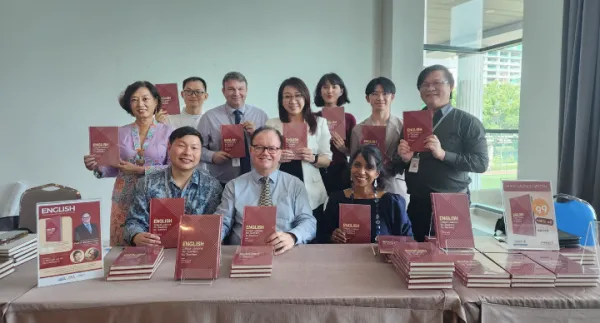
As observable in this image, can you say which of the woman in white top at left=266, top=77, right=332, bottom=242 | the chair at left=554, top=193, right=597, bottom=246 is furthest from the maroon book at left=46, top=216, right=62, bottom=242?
the chair at left=554, top=193, right=597, bottom=246

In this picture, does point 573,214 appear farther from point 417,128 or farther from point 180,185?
point 180,185

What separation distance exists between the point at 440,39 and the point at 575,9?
8.52 ft

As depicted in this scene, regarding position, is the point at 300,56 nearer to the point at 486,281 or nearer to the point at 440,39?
the point at 440,39

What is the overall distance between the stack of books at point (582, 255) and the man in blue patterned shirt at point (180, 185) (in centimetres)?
165

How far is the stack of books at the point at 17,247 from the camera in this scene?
1.61 meters

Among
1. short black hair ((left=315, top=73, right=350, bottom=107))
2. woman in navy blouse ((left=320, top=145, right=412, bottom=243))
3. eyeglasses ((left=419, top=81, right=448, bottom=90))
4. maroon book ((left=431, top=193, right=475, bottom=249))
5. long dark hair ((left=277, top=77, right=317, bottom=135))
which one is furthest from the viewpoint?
short black hair ((left=315, top=73, right=350, bottom=107))

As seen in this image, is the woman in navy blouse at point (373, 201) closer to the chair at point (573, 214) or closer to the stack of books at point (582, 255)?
the stack of books at point (582, 255)

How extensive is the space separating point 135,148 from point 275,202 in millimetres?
1031

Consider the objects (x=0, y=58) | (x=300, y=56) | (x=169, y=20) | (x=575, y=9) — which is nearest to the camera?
(x=575, y=9)

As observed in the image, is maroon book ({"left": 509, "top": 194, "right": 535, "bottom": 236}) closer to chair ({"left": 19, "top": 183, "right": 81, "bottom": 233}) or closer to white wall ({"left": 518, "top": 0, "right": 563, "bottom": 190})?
white wall ({"left": 518, "top": 0, "right": 563, "bottom": 190})

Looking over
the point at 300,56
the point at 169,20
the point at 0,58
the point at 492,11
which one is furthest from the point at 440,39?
the point at 0,58

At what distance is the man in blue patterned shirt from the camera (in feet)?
6.81

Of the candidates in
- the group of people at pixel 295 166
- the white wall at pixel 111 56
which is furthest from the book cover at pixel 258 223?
the white wall at pixel 111 56

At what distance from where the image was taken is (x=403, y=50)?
4867 millimetres
